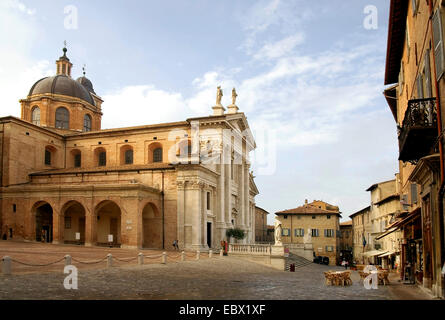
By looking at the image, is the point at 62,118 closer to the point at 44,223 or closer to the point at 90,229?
the point at 44,223

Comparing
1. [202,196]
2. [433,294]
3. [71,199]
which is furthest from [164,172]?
[433,294]

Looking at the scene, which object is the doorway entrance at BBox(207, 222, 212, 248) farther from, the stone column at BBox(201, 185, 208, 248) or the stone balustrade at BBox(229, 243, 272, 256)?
the stone balustrade at BBox(229, 243, 272, 256)

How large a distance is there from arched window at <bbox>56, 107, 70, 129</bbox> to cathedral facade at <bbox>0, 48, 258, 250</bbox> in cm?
11

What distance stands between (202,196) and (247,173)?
1290 cm

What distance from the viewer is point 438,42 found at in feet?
34.4

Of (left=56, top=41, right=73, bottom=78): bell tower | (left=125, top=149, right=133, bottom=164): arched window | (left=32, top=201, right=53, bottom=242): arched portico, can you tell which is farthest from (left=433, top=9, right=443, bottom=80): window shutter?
(left=56, top=41, right=73, bottom=78): bell tower

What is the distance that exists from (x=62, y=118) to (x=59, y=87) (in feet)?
11.8

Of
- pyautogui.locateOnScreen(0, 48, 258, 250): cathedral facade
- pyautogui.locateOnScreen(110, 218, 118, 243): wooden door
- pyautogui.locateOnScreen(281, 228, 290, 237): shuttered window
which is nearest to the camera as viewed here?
pyautogui.locateOnScreen(0, 48, 258, 250): cathedral facade

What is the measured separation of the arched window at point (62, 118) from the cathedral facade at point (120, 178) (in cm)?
11

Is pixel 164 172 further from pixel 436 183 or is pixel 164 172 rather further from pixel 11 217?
pixel 436 183

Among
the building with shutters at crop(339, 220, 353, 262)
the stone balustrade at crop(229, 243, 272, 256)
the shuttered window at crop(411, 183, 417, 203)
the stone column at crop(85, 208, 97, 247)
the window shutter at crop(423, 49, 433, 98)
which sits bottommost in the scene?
the building with shutters at crop(339, 220, 353, 262)

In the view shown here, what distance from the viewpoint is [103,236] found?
126ft

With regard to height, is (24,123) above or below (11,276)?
above

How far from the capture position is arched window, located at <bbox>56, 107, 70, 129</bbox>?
49.7 metres
